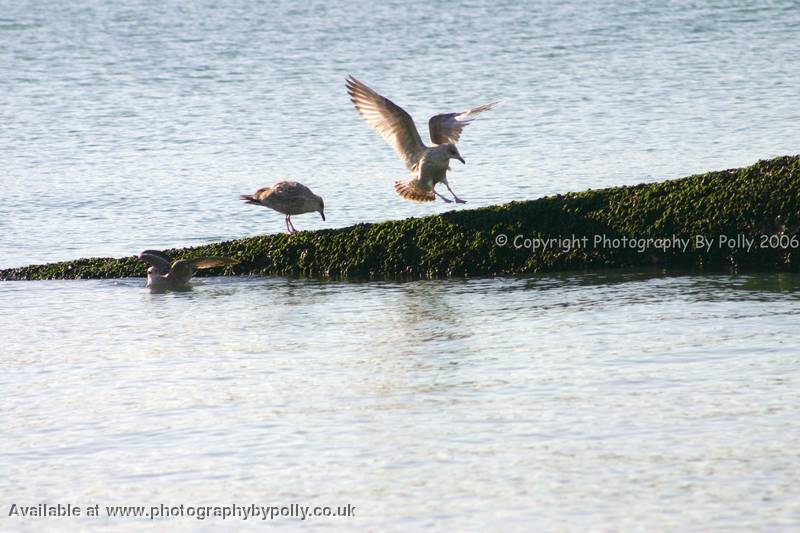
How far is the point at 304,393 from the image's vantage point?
7.77 m

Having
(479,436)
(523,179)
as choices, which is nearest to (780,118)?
(523,179)

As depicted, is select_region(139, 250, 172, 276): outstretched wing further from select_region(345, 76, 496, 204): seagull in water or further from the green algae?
select_region(345, 76, 496, 204): seagull in water

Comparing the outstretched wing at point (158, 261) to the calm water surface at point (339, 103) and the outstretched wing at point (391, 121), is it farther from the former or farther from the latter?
the outstretched wing at point (391, 121)

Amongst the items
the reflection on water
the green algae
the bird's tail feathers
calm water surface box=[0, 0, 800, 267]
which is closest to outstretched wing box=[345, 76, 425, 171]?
the bird's tail feathers

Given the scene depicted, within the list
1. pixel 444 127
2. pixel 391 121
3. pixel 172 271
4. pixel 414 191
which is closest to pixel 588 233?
pixel 414 191

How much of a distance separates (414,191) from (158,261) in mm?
2682

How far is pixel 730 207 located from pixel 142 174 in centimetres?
1019

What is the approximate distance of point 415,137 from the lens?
41.4 feet

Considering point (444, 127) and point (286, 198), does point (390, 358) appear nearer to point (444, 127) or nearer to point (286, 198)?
point (286, 198)

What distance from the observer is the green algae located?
10336mm

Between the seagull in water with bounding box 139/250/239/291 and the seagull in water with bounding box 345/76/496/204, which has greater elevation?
the seagull in water with bounding box 345/76/496/204

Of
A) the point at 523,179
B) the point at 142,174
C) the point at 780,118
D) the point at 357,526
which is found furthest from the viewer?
the point at 780,118

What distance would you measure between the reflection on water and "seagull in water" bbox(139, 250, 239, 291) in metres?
0.22

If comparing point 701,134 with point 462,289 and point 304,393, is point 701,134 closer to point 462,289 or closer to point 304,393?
point 462,289
